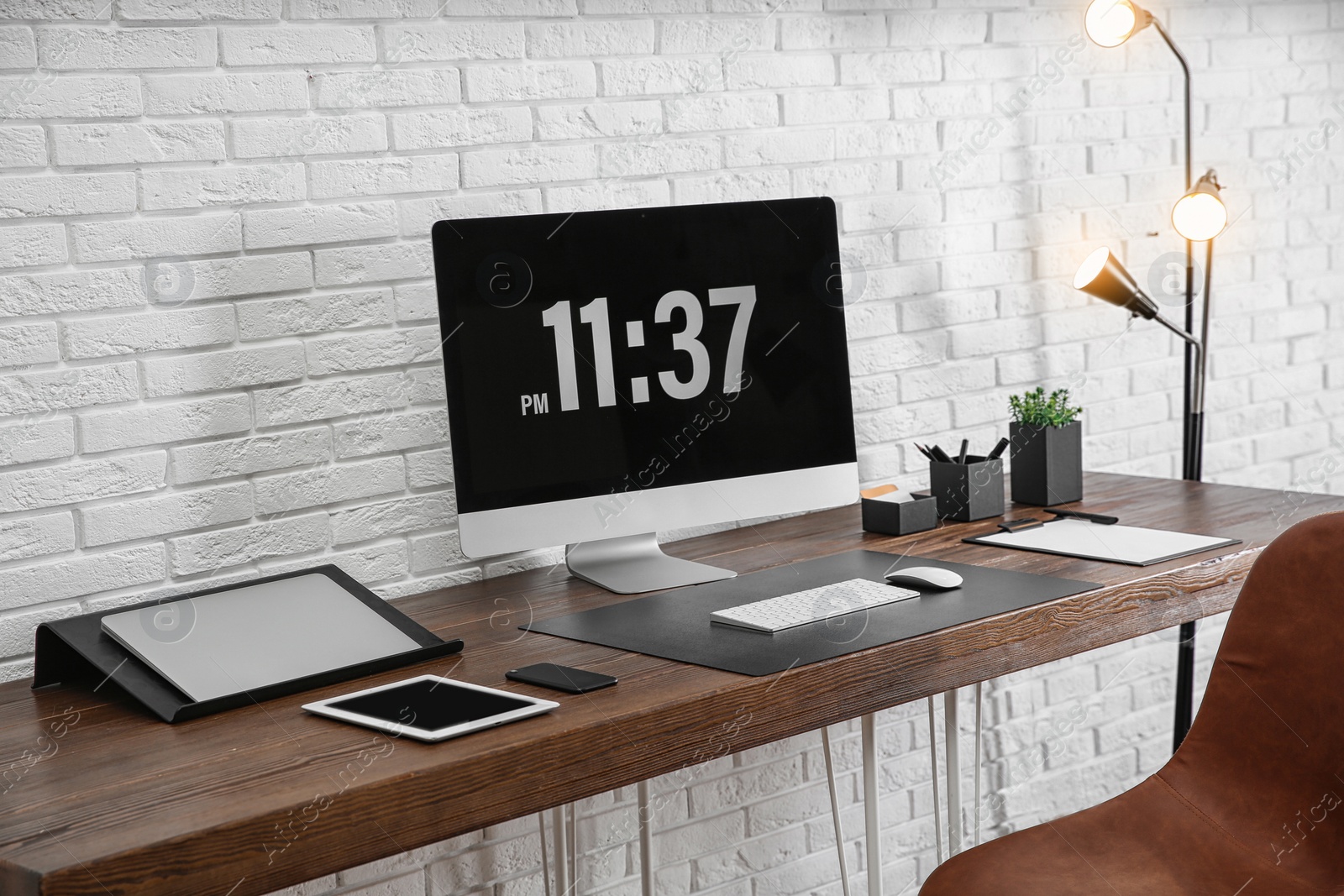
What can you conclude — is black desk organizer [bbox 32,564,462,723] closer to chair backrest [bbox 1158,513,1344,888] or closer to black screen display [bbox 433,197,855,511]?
black screen display [bbox 433,197,855,511]

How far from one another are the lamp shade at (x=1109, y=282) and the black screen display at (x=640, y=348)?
65 centimetres

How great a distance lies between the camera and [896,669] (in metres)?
1.45

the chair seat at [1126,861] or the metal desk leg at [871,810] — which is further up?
the chair seat at [1126,861]

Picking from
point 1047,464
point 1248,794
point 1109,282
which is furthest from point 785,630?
point 1109,282

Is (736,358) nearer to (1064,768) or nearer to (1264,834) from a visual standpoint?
(1264,834)

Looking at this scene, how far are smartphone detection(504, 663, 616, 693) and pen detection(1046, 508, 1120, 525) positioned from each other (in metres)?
1.00

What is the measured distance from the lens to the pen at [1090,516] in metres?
2.04

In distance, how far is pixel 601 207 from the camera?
6.88 feet

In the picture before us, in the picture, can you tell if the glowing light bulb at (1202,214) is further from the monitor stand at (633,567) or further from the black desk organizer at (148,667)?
the black desk organizer at (148,667)

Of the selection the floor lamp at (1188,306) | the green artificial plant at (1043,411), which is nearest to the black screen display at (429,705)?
the green artificial plant at (1043,411)

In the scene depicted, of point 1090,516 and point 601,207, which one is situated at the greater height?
point 601,207

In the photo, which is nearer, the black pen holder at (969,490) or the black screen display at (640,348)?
the black screen display at (640,348)

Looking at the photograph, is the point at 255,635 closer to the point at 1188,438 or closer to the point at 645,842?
the point at 645,842

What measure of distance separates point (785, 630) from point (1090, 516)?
77 cm
